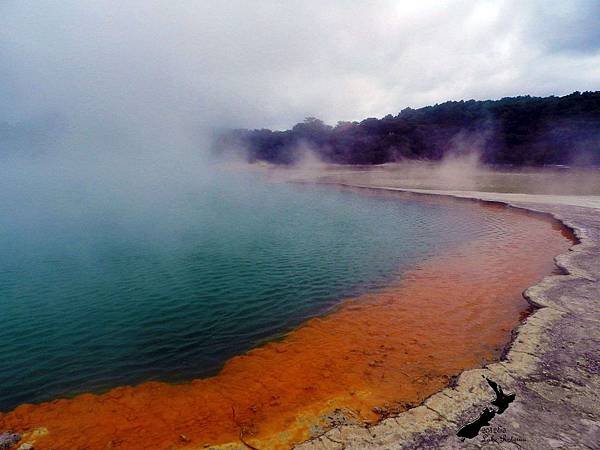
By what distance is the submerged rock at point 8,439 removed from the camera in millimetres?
5793

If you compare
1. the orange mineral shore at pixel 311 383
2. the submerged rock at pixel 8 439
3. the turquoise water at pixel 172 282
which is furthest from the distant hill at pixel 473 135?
the submerged rock at pixel 8 439

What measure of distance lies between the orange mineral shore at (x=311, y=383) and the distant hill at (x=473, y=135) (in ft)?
221

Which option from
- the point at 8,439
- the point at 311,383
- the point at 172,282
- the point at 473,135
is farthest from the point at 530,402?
the point at 473,135

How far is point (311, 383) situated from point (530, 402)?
158 inches

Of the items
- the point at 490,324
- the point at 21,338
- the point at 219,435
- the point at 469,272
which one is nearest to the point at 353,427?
the point at 219,435

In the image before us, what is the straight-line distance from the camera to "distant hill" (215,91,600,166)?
63.9 metres

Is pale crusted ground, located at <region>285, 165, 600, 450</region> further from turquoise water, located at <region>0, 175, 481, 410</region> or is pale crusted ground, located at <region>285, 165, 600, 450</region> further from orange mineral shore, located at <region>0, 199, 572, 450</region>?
turquoise water, located at <region>0, 175, 481, 410</region>

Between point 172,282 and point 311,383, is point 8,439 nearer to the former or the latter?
point 311,383

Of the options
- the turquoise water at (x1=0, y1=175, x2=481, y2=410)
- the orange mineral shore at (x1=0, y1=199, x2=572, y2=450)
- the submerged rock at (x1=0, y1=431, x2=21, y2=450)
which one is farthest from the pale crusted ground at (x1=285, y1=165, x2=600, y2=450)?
the submerged rock at (x1=0, y1=431, x2=21, y2=450)

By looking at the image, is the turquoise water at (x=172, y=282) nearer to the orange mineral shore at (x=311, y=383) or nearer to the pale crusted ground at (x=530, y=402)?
the orange mineral shore at (x=311, y=383)

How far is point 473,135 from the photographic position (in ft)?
255

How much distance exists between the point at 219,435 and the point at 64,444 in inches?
105

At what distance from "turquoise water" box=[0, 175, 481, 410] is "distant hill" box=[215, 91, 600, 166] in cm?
5270

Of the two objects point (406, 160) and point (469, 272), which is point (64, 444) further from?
point (406, 160)
